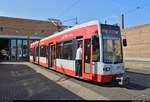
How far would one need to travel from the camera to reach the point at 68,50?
1658cm

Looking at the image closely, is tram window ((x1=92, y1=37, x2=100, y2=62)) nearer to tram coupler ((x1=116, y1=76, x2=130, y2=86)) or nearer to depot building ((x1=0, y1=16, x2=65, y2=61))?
tram coupler ((x1=116, y1=76, x2=130, y2=86))

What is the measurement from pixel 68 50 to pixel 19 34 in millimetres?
36931

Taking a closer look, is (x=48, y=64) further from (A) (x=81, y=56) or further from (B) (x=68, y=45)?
(A) (x=81, y=56)

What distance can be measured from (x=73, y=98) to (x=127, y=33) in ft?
115

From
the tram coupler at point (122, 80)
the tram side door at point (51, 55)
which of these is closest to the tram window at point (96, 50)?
the tram coupler at point (122, 80)

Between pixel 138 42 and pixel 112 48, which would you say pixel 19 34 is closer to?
pixel 138 42

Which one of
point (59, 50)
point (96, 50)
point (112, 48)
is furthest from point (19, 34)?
point (112, 48)

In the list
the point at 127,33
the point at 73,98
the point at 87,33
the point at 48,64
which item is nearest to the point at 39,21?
the point at 127,33

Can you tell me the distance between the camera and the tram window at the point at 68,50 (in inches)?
635

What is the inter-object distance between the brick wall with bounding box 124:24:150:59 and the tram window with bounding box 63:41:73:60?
2282cm

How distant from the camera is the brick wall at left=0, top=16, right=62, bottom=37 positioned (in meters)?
51.3

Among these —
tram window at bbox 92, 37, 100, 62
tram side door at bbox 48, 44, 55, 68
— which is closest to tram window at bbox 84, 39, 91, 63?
tram window at bbox 92, 37, 100, 62

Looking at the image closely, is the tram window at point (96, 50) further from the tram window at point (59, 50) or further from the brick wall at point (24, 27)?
the brick wall at point (24, 27)

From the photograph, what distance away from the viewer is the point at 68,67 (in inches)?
647
